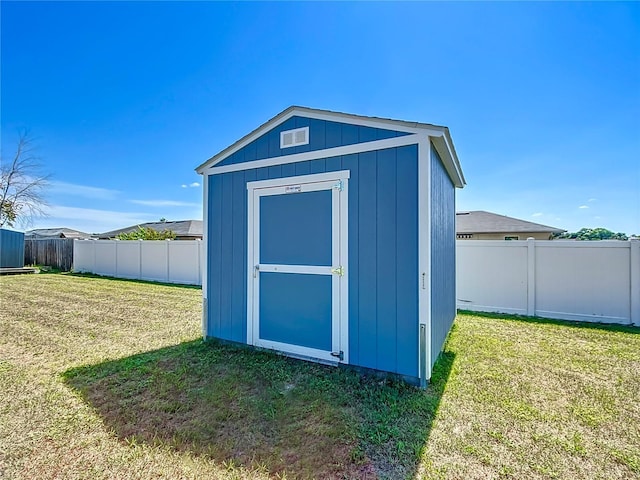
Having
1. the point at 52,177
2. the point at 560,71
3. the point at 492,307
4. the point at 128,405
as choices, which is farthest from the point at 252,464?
the point at 52,177

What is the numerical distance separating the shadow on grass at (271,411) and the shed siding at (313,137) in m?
2.42

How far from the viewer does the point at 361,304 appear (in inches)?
125

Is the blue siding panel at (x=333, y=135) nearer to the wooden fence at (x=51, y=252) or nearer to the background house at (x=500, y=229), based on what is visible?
the background house at (x=500, y=229)

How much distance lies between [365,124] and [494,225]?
538 inches

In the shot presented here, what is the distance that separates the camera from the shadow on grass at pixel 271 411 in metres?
1.91

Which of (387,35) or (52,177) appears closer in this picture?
(387,35)

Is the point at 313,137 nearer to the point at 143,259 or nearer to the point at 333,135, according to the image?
the point at 333,135

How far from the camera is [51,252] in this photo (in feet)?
51.1

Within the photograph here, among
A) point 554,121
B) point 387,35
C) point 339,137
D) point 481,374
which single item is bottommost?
point 481,374

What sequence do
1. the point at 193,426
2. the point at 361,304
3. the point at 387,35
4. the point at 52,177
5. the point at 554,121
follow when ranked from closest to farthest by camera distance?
1. the point at 193,426
2. the point at 361,304
3. the point at 387,35
4. the point at 554,121
5. the point at 52,177

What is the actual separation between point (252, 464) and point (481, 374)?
2.47m

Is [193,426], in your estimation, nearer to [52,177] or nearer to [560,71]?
[560,71]

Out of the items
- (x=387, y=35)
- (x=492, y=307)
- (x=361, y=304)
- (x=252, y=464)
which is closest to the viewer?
(x=252, y=464)

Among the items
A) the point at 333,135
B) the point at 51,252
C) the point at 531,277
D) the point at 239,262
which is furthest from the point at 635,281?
the point at 51,252
